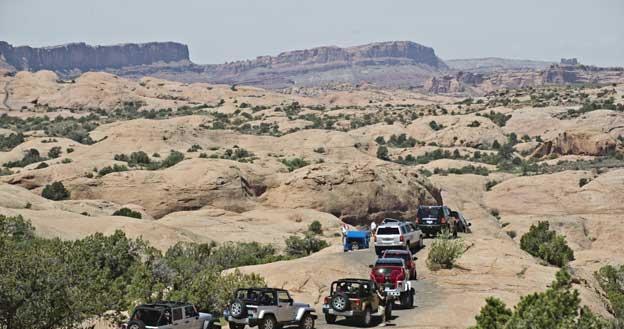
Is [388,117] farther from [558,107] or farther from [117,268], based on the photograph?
[117,268]

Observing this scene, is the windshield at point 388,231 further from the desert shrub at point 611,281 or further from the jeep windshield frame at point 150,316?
the jeep windshield frame at point 150,316

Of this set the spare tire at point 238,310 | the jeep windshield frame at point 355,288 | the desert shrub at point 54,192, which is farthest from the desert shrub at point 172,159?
the spare tire at point 238,310

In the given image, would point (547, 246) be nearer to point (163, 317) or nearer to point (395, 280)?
point (395, 280)

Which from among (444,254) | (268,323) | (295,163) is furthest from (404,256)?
(295,163)

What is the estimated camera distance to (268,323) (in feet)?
66.3

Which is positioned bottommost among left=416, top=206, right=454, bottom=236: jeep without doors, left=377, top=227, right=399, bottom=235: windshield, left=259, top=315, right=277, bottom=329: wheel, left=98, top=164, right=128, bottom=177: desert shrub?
left=98, top=164, right=128, bottom=177: desert shrub

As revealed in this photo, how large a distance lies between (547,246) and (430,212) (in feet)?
20.6

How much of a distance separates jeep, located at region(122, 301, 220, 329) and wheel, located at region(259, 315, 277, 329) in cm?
176

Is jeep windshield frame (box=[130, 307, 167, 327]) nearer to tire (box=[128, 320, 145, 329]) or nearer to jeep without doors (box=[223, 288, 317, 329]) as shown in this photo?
tire (box=[128, 320, 145, 329])

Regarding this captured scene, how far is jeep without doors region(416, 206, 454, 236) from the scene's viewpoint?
39125 mm

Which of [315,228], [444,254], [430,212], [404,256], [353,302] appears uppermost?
[353,302]

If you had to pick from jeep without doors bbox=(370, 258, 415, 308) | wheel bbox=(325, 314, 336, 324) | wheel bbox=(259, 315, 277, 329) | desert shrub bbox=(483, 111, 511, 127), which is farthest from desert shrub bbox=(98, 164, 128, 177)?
desert shrub bbox=(483, 111, 511, 127)

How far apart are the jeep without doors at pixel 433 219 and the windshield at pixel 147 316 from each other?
76.0 ft

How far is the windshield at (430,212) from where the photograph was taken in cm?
3916
